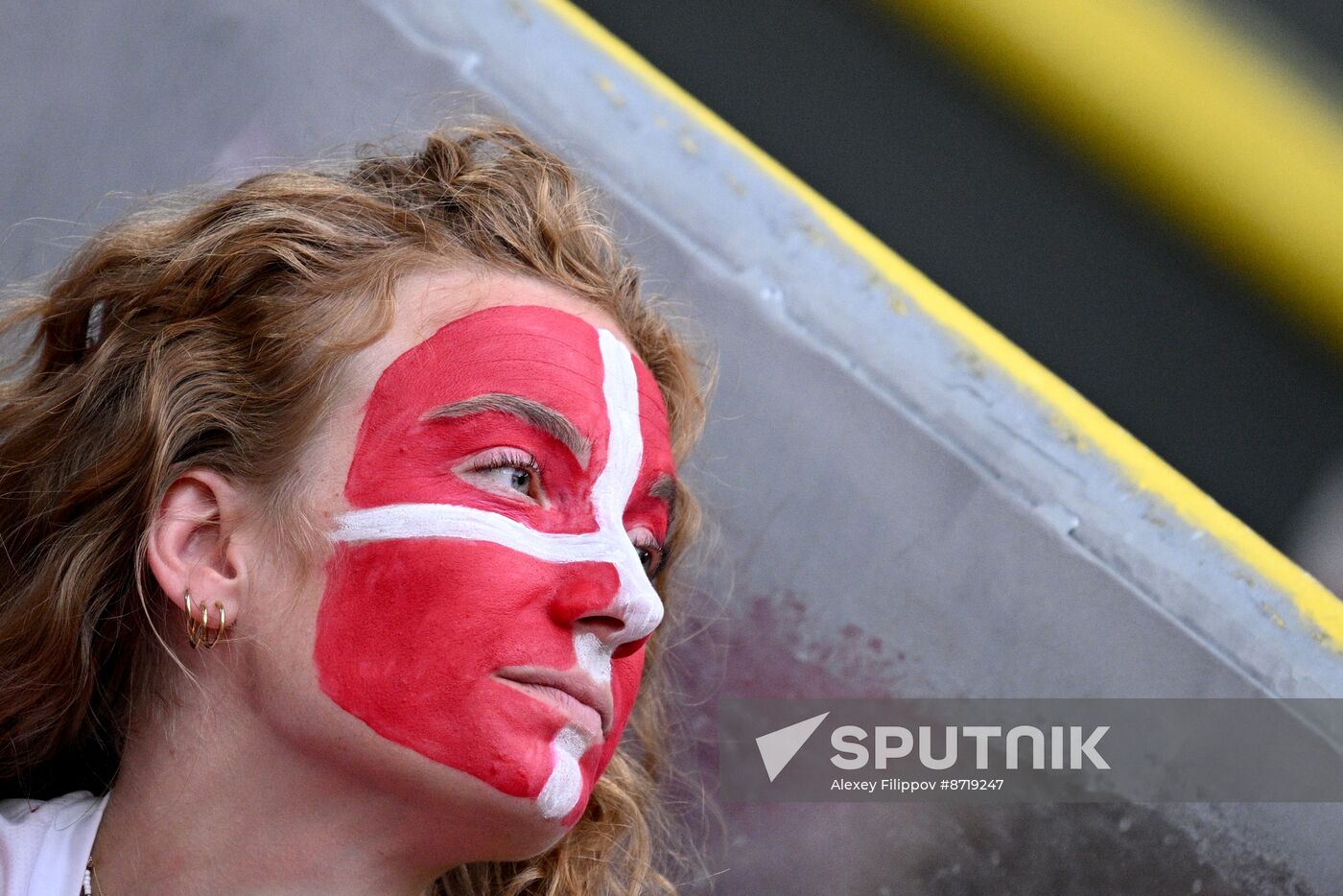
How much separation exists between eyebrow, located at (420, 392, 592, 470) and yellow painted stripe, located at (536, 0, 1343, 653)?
986 millimetres

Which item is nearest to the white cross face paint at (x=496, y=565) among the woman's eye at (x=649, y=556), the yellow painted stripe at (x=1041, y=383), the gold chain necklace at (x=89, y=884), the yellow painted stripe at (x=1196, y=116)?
the woman's eye at (x=649, y=556)

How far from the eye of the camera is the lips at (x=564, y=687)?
1.48 metres

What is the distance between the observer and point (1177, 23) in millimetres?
2725

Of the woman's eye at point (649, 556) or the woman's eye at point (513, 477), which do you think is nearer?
the woman's eye at point (513, 477)

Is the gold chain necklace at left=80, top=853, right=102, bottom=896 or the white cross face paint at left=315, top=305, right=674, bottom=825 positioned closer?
the white cross face paint at left=315, top=305, right=674, bottom=825

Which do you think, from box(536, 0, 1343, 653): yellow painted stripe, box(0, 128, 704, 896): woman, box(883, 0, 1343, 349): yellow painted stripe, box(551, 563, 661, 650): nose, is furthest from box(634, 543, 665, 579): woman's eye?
box(883, 0, 1343, 349): yellow painted stripe

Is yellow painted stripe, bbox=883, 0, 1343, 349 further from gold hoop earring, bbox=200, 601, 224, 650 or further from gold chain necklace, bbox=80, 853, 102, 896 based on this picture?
gold chain necklace, bbox=80, 853, 102, 896

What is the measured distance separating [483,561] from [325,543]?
0.18m

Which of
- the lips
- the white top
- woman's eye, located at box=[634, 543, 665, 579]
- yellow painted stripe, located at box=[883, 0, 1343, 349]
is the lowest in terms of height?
the white top

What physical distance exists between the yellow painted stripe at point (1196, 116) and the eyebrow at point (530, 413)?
157cm

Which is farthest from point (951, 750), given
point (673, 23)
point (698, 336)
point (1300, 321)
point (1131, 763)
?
point (673, 23)

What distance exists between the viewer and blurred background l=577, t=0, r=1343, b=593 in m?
2.63

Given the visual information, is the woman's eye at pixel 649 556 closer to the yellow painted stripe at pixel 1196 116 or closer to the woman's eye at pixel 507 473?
the woman's eye at pixel 507 473

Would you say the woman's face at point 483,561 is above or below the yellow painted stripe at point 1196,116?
below
